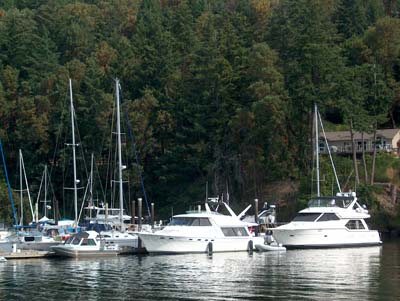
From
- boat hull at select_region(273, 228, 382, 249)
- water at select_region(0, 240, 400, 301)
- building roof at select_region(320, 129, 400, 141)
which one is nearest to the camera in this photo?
water at select_region(0, 240, 400, 301)

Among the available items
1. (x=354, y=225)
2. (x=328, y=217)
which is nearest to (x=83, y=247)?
(x=328, y=217)

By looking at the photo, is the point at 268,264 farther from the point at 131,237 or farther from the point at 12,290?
the point at 12,290

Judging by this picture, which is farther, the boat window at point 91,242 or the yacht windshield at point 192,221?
the yacht windshield at point 192,221

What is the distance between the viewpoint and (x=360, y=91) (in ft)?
282

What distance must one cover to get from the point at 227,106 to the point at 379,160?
589 inches

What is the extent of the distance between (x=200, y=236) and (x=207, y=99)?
32.7m

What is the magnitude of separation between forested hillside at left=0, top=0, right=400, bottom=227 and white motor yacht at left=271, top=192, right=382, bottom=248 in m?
14.2

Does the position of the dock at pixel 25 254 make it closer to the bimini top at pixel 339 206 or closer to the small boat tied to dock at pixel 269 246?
the small boat tied to dock at pixel 269 246

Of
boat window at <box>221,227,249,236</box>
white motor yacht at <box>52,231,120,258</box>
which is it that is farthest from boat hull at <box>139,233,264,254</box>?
white motor yacht at <box>52,231,120,258</box>

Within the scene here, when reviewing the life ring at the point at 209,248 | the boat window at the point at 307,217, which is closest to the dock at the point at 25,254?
the life ring at the point at 209,248

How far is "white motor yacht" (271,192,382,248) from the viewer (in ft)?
208

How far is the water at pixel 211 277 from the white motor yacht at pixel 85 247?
32.4 inches

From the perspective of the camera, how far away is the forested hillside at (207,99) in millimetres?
85125

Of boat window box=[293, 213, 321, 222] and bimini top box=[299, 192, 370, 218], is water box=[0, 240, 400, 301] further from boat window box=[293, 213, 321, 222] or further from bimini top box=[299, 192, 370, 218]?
bimini top box=[299, 192, 370, 218]
